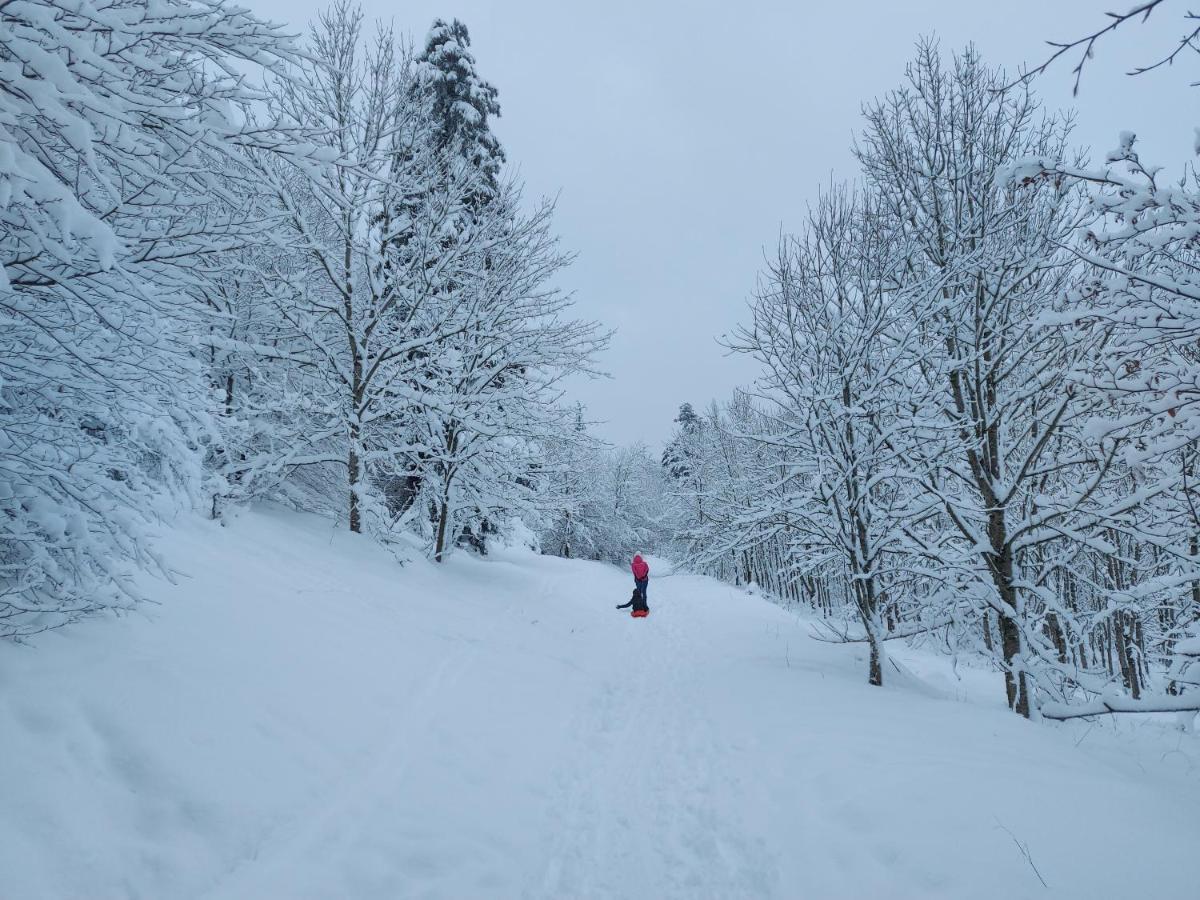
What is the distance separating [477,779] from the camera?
169 inches

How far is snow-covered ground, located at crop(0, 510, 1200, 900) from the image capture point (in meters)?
2.83

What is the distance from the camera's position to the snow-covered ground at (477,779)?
9.27 feet

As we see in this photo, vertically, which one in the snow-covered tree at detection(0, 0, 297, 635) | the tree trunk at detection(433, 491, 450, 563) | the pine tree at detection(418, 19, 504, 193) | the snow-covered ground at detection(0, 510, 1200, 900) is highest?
the pine tree at detection(418, 19, 504, 193)

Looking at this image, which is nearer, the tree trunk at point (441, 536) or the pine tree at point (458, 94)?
the tree trunk at point (441, 536)

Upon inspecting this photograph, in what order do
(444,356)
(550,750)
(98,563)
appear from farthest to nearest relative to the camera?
(444,356) < (550,750) < (98,563)

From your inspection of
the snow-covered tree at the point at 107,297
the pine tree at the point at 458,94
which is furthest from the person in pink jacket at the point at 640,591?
the snow-covered tree at the point at 107,297

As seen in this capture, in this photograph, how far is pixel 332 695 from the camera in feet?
15.1

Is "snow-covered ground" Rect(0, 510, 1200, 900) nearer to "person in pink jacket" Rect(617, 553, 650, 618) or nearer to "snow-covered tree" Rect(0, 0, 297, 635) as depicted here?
"snow-covered tree" Rect(0, 0, 297, 635)

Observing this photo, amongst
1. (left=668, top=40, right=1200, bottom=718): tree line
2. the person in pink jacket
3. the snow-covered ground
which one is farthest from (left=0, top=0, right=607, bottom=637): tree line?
(left=668, top=40, right=1200, bottom=718): tree line

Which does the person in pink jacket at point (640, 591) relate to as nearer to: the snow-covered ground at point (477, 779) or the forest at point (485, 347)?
the forest at point (485, 347)

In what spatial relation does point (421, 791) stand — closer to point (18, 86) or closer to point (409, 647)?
point (409, 647)

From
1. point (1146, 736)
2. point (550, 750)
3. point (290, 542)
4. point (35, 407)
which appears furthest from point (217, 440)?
point (1146, 736)

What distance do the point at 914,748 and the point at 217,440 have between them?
5963mm

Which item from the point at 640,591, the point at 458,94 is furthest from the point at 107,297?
the point at 458,94
